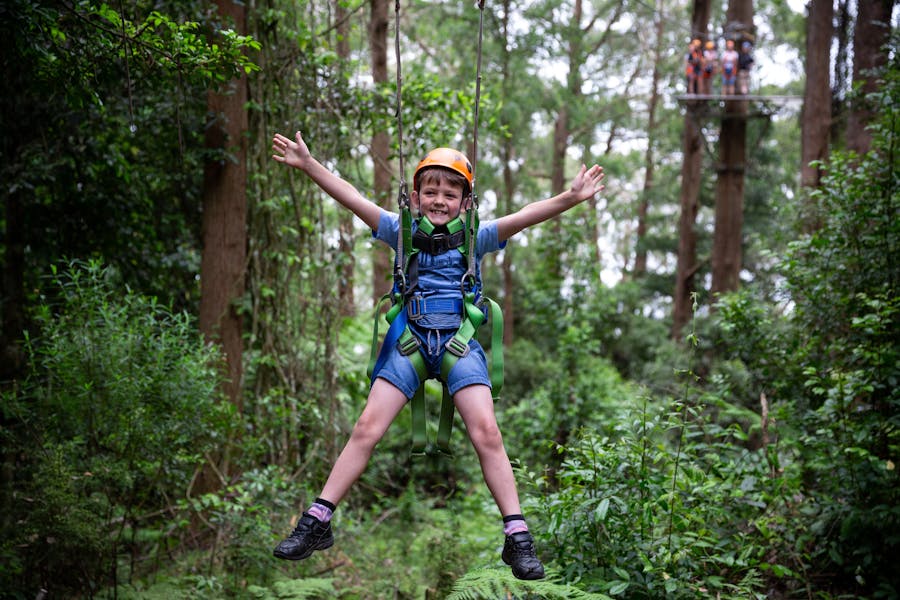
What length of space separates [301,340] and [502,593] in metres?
4.30

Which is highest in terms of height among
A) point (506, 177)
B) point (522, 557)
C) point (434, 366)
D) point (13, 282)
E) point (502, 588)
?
point (506, 177)

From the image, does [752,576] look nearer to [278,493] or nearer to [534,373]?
[278,493]

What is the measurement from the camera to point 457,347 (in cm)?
347

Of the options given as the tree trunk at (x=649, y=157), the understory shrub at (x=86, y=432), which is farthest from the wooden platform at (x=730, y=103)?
the understory shrub at (x=86, y=432)

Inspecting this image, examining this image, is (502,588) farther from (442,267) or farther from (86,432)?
(86,432)

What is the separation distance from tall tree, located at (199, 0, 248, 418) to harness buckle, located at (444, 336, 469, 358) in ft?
11.8

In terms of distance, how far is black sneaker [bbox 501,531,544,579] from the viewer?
314 cm

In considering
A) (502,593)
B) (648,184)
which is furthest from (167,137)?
(648,184)

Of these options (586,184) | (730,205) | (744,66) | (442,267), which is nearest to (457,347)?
(442,267)

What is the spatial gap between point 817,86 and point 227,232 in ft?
28.5

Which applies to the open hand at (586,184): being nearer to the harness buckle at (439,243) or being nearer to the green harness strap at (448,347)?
the green harness strap at (448,347)

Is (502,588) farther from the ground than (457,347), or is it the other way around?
(457,347)

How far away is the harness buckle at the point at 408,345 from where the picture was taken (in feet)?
11.5

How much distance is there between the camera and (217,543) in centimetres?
Answer: 579
